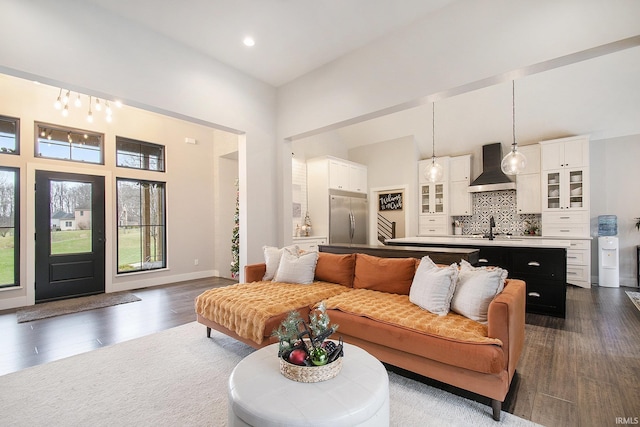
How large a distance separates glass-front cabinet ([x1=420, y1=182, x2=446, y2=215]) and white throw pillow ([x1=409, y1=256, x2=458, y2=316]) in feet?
15.8

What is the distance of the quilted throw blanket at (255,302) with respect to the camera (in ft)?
8.25

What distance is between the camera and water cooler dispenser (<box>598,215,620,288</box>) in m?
5.29

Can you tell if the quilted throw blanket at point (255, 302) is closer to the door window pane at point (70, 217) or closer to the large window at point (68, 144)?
the door window pane at point (70, 217)

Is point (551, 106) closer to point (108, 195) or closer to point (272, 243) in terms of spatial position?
point (272, 243)

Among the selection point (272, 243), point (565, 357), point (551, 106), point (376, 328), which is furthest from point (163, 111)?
point (551, 106)

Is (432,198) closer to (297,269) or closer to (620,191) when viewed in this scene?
(620,191)

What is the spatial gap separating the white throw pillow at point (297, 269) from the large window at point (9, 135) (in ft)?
14.9

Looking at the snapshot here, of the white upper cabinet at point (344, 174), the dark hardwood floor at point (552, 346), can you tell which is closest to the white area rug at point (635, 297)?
the dark hardwood floor at point (552, 346)

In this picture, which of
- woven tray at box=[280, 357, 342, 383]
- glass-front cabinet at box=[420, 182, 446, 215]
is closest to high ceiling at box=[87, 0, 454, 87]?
woven tray at box=[280, 357, 342, 383]

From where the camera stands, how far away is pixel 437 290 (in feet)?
7.95

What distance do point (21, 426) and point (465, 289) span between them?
10.3 feet

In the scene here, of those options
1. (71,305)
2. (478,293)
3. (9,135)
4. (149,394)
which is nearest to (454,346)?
(478,293)

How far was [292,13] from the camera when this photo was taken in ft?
10.1

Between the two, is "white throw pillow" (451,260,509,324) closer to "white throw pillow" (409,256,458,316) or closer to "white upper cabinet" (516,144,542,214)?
"white throw pillow" (409,256,458,316)
